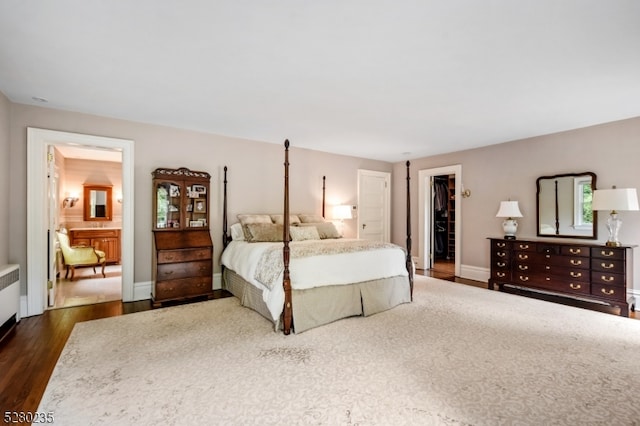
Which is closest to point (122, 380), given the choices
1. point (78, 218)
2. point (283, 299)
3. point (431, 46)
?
point (283, 299)

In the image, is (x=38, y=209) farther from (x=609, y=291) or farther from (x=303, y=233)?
(x=609, y=291)

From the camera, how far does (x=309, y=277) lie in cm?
320

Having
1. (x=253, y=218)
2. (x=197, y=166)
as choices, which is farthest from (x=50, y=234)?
(x=253, y=218)

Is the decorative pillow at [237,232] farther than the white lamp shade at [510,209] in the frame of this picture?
No

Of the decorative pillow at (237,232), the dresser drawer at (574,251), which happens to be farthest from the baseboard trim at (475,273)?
the decorative pillow at (237,232)

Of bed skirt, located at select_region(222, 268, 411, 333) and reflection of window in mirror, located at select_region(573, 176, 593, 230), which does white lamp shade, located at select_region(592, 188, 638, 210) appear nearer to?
reflection of window in mirror, located at select_region(573, 176, 593, 230)

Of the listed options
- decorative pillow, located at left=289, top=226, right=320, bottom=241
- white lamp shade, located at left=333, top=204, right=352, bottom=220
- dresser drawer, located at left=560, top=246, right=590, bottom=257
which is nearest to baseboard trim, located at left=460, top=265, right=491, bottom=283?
dresser drawer, located at left=560, top=246, right=590, bottom=257

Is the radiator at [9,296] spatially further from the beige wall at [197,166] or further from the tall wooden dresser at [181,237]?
the tall wooden dresser at [181,237]

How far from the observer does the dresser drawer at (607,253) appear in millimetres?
3709

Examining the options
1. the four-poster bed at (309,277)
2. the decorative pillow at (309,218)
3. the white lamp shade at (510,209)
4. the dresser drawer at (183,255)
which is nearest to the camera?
the four-poster bed at (309,277)

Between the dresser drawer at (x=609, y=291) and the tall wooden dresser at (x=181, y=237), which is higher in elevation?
the tall wooden dresser at (x=181, y=237)

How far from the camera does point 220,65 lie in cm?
261

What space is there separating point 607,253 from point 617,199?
68 centimetres

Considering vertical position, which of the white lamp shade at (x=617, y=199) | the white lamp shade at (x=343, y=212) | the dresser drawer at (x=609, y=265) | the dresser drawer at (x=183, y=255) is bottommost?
the dresser drawer at (x=609, y=265)
